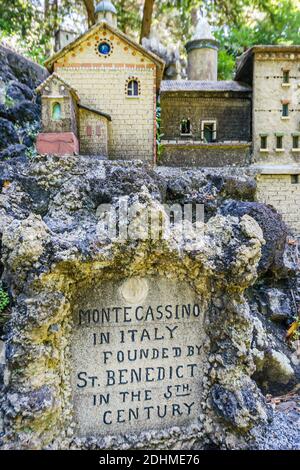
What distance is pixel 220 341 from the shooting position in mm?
4941

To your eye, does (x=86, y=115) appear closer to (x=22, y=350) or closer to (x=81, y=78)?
(x=81, y=78)

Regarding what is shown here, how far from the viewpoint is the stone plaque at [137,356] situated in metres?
4.73

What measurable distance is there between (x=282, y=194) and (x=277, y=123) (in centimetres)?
293

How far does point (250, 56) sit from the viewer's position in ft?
46.2

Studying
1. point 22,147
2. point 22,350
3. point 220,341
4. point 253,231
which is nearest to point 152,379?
point 220,341

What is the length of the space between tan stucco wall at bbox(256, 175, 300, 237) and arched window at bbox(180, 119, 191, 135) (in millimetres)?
3646

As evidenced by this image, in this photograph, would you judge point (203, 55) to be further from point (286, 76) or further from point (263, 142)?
point (263, 142)

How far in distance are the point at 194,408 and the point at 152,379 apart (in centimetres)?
74

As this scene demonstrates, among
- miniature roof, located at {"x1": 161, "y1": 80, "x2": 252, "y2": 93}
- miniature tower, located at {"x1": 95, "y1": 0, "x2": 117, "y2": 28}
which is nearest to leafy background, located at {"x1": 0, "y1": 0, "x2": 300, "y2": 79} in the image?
miniature tower, located at {"x1": 95, "y1": 0, "x2": 117, "y2": 28}

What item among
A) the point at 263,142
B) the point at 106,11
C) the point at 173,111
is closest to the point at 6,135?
the point at 173,111

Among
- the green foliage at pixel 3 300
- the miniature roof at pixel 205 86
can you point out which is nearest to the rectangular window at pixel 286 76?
the miniature roof at pixel 205 86

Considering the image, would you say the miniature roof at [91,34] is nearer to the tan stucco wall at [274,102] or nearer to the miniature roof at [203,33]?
the tan stucco wall at [274,102]

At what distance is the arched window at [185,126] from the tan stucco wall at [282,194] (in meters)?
3.65

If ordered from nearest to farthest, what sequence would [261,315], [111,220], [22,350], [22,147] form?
[22,350] < [111,220] < [261,315] < [22,147]
